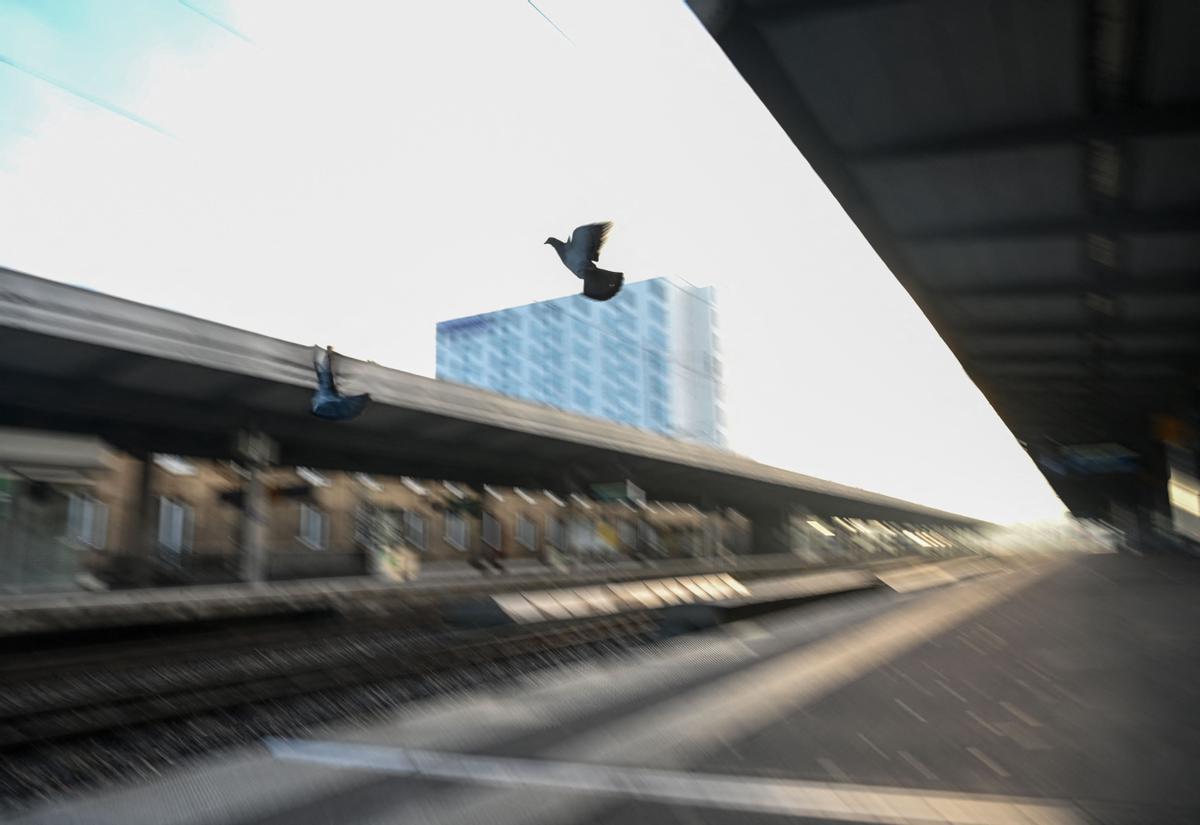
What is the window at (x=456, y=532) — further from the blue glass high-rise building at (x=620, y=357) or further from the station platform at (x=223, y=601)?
the station platform at (x=223, y=601)

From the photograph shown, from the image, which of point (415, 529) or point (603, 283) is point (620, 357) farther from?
point (603, 283)

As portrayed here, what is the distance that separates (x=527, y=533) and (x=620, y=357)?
948cm

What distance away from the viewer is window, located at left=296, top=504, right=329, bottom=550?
30.9 metres

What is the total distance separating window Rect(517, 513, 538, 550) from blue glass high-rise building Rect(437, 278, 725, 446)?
5.81 m

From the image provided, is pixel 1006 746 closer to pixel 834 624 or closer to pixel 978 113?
pixel 978 113

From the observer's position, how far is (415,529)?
36094 mm

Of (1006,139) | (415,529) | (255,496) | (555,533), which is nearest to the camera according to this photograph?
(1006,139)

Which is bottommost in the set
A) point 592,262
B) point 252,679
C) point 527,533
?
point 252,679

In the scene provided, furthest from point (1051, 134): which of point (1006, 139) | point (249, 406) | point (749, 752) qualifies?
point (249, 406)

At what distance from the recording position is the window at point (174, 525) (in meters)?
26.0

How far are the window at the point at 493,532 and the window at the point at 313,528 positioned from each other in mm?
8820

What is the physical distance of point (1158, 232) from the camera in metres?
12.0

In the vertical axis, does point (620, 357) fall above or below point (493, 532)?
above

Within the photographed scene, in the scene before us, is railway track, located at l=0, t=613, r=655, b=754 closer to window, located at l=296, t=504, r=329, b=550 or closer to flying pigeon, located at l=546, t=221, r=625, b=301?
flying pigeon, located at l=546, t=221, r=625, b=301
